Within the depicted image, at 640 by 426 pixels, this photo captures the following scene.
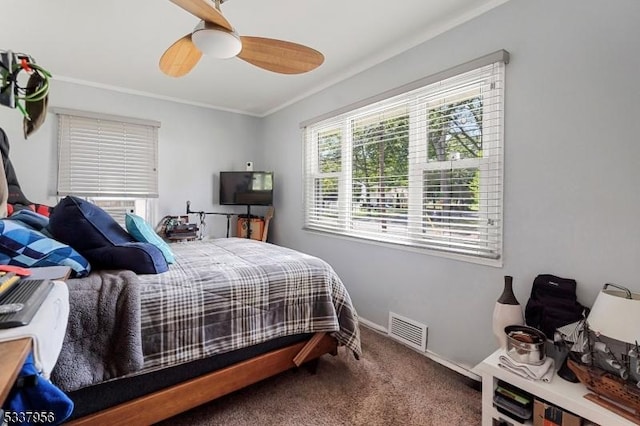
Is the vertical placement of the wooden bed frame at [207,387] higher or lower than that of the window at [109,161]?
lower

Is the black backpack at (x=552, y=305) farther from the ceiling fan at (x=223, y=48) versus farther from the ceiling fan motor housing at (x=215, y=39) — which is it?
the ceiling fan motor housing at (x=215, y=39)

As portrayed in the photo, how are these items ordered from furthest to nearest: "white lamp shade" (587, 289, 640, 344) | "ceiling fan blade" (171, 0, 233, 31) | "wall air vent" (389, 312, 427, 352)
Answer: "wall air vent" (389, 312, 427, 352), "ceiling fan blade" (171, 0, 233, 31), "white lamp shade" (587, 289, 640, 344)

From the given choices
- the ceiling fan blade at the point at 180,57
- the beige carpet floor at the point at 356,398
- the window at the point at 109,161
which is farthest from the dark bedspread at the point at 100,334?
the window at the point at 109,161

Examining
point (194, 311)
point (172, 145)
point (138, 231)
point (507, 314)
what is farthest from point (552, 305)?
point (172, 145)

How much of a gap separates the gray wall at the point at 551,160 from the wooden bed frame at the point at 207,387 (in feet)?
2.98

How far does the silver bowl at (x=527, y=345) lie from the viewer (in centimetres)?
141

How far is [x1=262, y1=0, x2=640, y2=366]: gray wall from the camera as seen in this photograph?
1462 millimetres

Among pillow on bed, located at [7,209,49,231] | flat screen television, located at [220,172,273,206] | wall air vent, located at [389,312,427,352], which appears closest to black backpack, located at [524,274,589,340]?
wall air vent, located at [389,312,427,352]

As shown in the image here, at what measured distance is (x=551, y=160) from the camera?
169 centimetres

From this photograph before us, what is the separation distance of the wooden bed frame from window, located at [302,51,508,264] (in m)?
1.12

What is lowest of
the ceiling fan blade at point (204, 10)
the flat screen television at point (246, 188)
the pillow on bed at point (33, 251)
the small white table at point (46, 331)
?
the small white table at point (46, 331)

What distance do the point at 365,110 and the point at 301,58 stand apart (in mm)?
1066

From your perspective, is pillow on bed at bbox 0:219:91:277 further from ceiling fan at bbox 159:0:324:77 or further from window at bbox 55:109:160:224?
window at bbox 55:109:160:224

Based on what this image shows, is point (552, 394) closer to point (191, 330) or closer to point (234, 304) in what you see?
point (234, 304)
